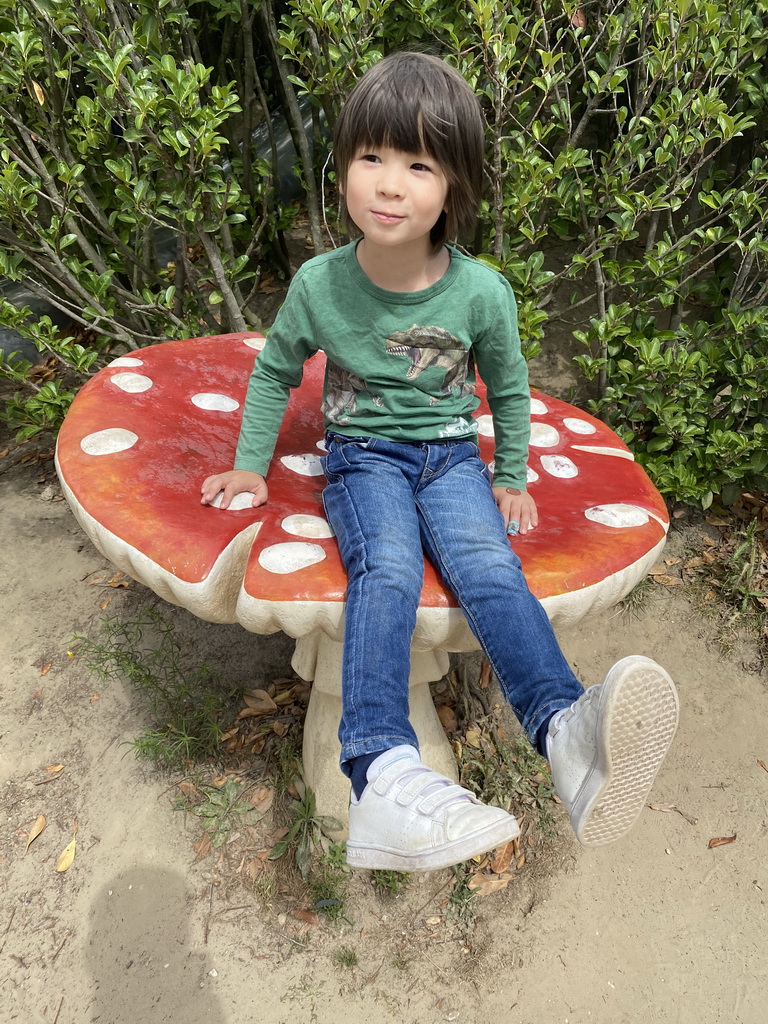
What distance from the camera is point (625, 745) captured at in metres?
1.13

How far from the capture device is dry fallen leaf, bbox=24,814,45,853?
6.98 feet

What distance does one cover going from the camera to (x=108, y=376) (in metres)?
1.83

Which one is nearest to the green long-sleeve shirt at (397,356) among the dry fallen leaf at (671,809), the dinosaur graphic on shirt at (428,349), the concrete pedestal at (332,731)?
the dinosaur graphic on shirt at (428,349)

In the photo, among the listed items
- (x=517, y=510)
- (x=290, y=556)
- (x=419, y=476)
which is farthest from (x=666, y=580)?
(x=290, y=556)

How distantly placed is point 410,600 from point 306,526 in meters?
0.28

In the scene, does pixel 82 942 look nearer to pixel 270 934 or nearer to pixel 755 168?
pixel 270 934

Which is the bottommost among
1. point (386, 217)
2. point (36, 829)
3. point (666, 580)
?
point (36, 829)

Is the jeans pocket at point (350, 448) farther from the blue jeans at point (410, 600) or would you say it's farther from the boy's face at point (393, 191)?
the boy's face at point (393, 191)

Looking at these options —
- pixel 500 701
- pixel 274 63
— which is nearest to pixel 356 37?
pixel 274 63

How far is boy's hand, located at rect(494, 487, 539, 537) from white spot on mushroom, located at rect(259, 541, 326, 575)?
0.43 m

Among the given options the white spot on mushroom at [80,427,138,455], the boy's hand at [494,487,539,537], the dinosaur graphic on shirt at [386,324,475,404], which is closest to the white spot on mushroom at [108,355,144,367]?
the white spot on mushroom at [80,427,138,455]

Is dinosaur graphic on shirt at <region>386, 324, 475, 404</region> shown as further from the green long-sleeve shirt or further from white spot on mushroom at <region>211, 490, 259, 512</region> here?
white spot on mushroom at <region>211, 490, 259, 512</region>

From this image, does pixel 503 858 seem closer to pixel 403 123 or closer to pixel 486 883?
pixel 486 883

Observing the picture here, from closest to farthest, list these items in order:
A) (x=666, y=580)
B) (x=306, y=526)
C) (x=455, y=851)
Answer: (x=455, y=851), (x=306, y=526), (x=666, y=580)
